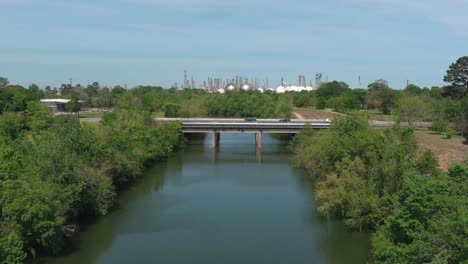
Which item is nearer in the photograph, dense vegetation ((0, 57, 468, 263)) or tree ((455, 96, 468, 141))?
dense vegetation ((0, 57, 468, 263))

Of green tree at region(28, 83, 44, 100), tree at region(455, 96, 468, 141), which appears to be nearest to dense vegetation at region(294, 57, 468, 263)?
tree at region(455, 96, 468, 141)

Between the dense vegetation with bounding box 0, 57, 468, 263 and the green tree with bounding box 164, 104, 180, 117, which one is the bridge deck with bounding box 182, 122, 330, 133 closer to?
the dense vegetation with bounding box 0, 57, 468, 263

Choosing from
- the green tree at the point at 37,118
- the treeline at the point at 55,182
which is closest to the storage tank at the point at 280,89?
the green tree at the point at 37,118

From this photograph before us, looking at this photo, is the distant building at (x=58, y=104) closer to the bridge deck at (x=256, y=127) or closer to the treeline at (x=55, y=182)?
the bridge deck at (x=256, y=127)

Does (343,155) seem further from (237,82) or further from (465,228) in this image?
(237,82)

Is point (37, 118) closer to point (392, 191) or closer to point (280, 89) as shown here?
point (392, 191)

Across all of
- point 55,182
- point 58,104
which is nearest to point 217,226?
point 55,182
